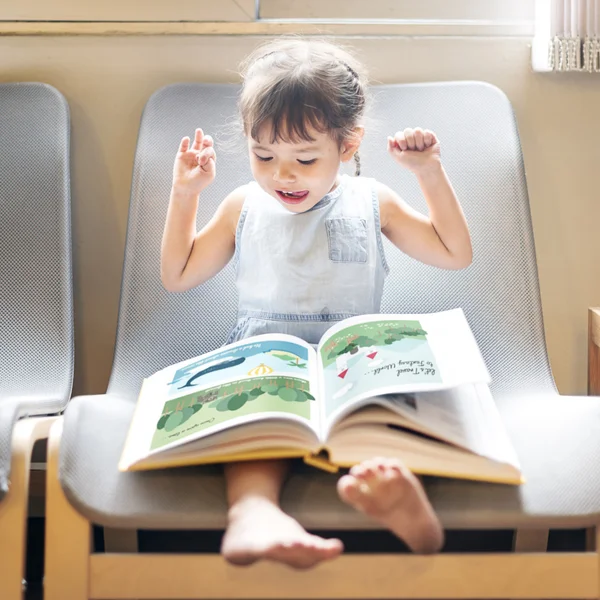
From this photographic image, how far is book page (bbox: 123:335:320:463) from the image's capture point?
36.2 inches

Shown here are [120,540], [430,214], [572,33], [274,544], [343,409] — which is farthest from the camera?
[572,33]

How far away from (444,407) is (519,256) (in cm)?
47

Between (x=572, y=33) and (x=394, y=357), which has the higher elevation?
(x=572, y=33)

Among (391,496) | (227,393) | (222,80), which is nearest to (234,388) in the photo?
(227,393)

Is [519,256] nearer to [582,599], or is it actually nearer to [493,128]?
[493,128]

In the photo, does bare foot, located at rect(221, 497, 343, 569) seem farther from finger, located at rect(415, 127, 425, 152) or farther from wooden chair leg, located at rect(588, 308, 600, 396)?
wooden chair leg, located at rect(588, 308, 600, 396)

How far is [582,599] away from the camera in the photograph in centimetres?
90

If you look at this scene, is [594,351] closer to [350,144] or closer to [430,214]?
[430,214]

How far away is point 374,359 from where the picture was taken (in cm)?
100

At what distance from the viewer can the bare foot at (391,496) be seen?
0.81 metres

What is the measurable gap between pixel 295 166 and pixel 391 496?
0.49 m

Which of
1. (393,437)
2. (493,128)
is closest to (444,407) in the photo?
(393,437)

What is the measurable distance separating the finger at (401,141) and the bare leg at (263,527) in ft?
1.55

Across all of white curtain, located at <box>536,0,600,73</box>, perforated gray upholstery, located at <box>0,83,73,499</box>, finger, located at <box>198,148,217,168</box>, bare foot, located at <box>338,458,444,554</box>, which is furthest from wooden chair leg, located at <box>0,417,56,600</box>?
white curtain, located at <box>536,0,600,73</box>
